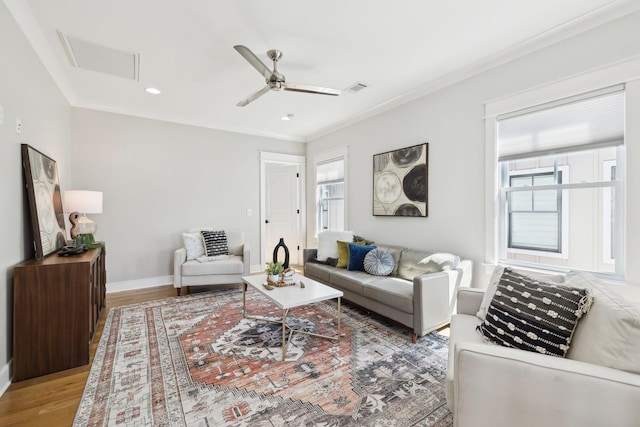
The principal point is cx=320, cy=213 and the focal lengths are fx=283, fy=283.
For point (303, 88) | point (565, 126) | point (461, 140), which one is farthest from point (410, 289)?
point (303, 88)

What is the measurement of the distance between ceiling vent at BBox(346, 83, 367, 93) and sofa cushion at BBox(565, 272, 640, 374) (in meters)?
2.85

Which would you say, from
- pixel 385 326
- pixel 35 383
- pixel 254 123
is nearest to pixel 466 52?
pixel 385 326

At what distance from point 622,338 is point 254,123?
4779 millimetres

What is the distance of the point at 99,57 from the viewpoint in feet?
8.85

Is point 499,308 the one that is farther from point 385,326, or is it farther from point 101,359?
point 101,359

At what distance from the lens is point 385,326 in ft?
9.29

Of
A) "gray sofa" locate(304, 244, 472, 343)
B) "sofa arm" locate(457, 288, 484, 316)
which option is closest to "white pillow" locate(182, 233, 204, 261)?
"gray sofa" locate(304, 244, 472, 343)

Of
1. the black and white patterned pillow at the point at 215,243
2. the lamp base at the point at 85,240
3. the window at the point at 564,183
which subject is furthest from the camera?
the black and white patterned pillow at the point at 215,243

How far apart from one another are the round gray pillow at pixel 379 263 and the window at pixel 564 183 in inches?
43.7

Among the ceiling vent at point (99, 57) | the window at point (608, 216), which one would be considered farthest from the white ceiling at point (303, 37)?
the window at point (608, 216)

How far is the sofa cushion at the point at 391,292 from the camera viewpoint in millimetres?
2521

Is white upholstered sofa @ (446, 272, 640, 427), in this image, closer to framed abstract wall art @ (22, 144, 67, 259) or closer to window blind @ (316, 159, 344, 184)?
framed abstract wall art @ (22, 144, 67, 259)

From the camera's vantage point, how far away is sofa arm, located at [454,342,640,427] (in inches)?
38.8

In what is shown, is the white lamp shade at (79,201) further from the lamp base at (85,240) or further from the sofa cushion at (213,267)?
the sofa cushion at (213,267)
